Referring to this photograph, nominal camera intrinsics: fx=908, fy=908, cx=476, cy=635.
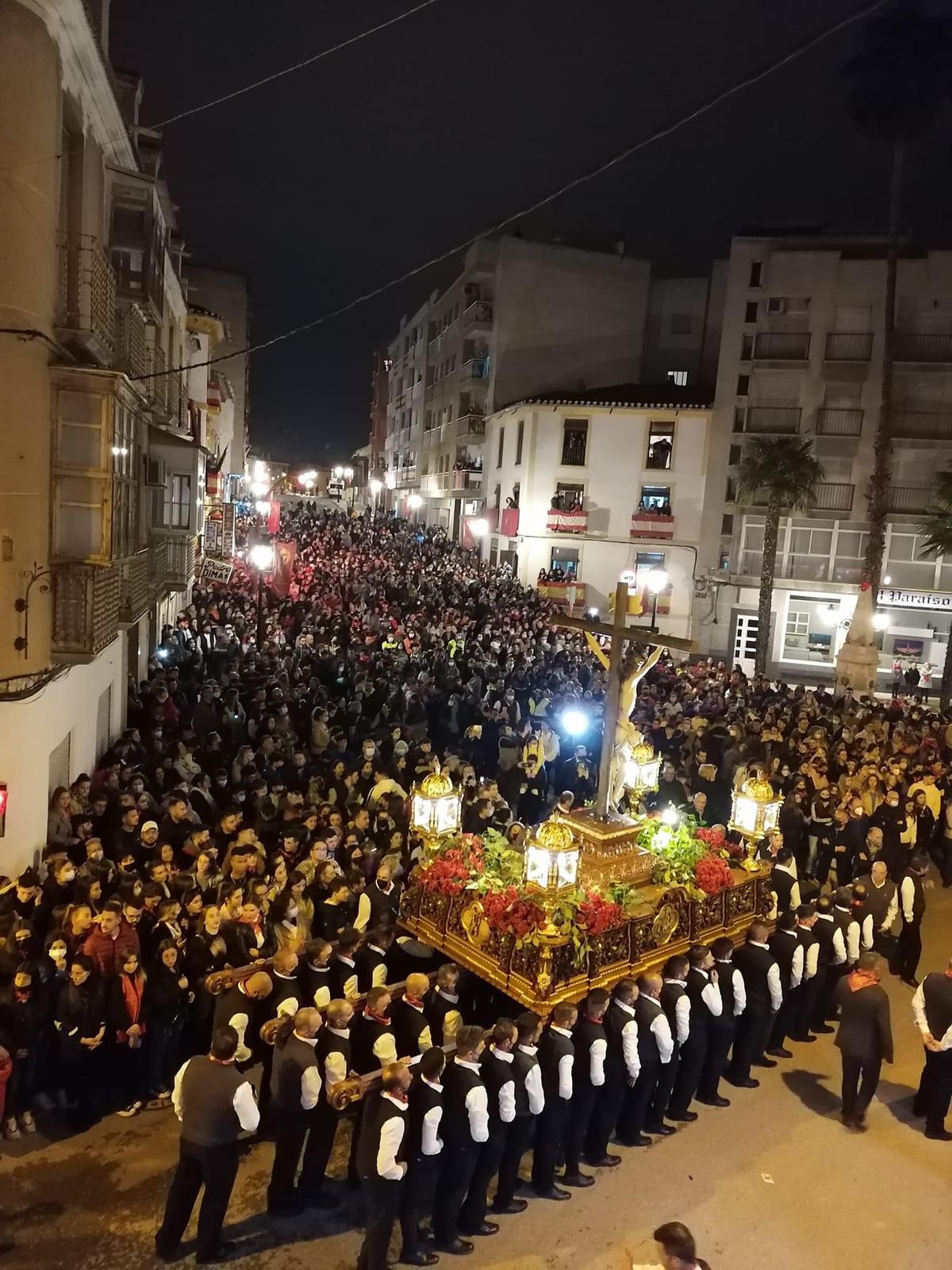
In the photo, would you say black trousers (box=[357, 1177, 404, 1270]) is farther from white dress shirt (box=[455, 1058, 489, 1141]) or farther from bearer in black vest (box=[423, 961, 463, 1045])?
bearer in black vest (box=[423, 961, 463, 1045])

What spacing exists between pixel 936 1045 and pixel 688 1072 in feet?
6.94

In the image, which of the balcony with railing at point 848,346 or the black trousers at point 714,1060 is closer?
the black trousers at point 714,1060

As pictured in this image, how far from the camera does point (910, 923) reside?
Result: 1075 centimetres

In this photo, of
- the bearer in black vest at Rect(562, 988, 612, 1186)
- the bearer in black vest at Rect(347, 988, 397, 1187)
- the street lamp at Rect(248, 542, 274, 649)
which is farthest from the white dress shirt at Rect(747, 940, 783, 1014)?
the street lamp at Rect(248, 542, 274, 649)

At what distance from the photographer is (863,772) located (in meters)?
13.4

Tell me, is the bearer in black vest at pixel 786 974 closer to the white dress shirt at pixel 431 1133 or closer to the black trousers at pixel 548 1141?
the black trousers at pixel 548 1141

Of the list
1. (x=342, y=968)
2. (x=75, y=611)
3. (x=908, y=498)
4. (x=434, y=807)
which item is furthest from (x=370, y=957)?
(x=908, y=498)

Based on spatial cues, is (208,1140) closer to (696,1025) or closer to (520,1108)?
(520,1108)

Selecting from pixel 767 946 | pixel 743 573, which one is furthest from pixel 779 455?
pixel 767 946

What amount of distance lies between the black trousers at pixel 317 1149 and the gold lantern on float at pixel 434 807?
9.03 ft

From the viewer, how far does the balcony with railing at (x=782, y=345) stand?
33.9m

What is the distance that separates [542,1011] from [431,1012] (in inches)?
36.7

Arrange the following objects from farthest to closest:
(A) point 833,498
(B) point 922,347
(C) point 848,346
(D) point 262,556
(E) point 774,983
Result: (A) point 833,498 → (C) point 848,346 → (B) point 922,347 → (D) point 262,556 → (E) point 774,983

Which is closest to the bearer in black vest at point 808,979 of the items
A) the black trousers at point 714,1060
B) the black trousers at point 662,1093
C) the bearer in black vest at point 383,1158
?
the black trousers at point 714,1060
